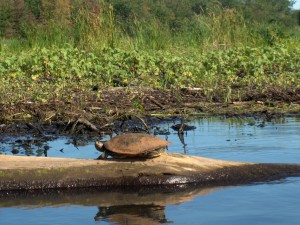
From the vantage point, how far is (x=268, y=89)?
10617mm

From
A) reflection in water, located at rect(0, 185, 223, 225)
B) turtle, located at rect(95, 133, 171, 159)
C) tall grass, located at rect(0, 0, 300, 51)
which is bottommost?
reflection in water, located at rect(0, 185, 223, 225)

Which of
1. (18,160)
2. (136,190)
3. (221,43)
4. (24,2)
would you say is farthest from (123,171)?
(24,2)

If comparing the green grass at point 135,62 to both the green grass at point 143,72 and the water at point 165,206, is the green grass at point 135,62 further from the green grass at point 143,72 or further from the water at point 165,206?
the water at point 165,206

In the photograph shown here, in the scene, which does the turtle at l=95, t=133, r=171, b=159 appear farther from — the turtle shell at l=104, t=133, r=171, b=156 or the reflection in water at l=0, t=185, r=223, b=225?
the reflection in water at l=0, t=185, r=223, b=225

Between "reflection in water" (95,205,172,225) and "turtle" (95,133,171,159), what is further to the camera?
"turtle" (95,133,171,159)

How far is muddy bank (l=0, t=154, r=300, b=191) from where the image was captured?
552cm

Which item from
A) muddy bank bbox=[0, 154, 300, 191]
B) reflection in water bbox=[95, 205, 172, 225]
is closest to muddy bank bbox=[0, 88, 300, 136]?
muddy bank bbox=[0, 154, 300, 191]

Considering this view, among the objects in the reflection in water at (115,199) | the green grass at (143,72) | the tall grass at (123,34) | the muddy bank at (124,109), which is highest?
the tall grass at (123,34)

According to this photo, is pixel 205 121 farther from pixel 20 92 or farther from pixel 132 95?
pixel 20 92

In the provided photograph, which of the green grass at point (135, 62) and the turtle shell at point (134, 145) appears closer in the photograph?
the turtle shell at point (134, 145)

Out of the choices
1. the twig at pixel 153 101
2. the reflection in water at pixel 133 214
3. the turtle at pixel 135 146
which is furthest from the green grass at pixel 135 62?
the reflection in water at pixel 133 214

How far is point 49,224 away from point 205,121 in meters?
4.54

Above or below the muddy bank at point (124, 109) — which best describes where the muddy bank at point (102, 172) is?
below

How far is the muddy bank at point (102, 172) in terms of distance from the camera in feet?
18.1
